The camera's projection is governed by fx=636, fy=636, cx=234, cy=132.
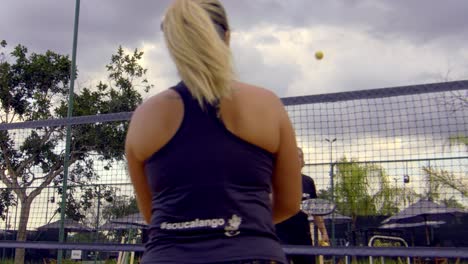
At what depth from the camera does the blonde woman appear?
169 cm

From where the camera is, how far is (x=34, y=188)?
297 inches

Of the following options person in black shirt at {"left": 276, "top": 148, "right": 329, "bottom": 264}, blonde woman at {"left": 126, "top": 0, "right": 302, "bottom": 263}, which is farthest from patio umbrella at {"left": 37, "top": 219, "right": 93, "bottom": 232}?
blonde woman at {"left": 126, "top": 0, "right": 302, "bottom": 263}

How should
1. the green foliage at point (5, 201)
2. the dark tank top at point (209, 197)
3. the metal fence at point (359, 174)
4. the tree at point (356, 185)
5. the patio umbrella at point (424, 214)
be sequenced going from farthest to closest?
the green foliage at point (5, 201) → the patio umbrella at point (424, 214) → the tree at point (356, 185) → the metal fence at point (359, 174) → the dark tank top at point (209, 197)

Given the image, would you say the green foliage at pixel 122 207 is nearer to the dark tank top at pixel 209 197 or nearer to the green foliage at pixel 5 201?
the green foliage at pixel 5 201

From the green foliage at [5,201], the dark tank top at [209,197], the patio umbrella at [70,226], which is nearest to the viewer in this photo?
the dark tank top at [209,197]

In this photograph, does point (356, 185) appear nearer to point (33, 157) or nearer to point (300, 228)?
point (300, 228)

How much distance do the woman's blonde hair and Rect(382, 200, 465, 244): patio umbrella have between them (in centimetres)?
492

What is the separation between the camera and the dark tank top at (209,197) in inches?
66.1

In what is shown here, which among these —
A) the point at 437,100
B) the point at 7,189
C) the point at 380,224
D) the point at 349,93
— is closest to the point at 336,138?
the point at 349,93

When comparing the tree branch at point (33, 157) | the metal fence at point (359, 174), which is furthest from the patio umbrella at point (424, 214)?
the tree branch at point (33, 157)

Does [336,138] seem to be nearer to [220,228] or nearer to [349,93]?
[349,93]

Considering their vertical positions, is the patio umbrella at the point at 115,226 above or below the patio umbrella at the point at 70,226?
above

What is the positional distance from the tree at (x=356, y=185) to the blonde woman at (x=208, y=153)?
3914 mm

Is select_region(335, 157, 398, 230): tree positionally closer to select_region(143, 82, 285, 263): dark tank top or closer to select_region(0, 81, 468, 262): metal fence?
select_region(0, 81, 468, 262): metal fence
